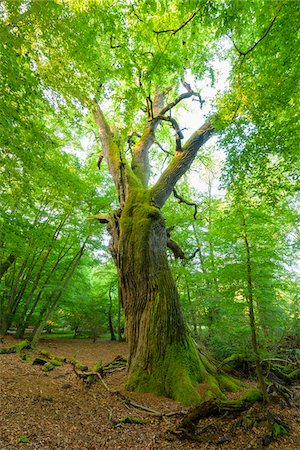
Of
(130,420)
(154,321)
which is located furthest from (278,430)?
(154,321)

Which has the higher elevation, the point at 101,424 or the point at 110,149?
the point at 110,149

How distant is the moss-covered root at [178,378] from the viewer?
12.4 feet

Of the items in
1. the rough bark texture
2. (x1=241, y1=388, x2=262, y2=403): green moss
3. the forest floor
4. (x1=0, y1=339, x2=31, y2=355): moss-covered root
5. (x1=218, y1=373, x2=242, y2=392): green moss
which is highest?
the rough bark texture

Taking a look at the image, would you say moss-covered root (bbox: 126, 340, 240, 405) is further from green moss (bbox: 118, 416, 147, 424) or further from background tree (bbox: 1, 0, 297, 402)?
green moss (bbox: 118, 416, 147, 424)

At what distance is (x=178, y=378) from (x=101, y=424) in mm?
1393

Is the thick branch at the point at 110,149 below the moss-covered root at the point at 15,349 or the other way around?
the other way around

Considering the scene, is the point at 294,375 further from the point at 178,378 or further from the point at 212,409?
the point at 212,409

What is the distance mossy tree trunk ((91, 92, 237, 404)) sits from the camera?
4.02 m

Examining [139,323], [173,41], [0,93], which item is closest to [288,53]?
[173,41]

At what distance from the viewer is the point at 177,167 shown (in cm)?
578

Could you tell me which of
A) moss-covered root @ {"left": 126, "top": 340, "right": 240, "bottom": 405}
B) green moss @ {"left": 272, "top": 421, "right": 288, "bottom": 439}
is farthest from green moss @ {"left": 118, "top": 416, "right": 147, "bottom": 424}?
green moss @ {"left": 272, "top": 421, "right": 288, "bottom": 439}

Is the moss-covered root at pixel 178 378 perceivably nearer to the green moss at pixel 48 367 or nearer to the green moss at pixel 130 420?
the green moss at pixel 130 420

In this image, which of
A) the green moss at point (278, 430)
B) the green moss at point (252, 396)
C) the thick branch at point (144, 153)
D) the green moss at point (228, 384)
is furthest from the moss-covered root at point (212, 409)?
the thick branch at point (144, 153)

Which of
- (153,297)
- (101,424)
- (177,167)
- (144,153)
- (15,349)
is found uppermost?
(144,153)
